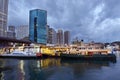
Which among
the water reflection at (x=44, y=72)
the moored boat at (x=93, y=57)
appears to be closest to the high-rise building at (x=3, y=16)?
the moored boat at (x=93, y=57)

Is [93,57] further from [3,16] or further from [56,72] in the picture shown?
[3,16]

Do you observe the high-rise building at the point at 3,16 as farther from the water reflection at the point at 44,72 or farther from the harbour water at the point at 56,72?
the harbour water at the point at 56,72

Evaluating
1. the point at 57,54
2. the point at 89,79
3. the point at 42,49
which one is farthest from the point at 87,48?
the point at 89,79

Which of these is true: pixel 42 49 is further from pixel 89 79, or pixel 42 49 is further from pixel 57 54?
pixel 89 79

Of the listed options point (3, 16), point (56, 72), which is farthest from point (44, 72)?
point (3, 16)

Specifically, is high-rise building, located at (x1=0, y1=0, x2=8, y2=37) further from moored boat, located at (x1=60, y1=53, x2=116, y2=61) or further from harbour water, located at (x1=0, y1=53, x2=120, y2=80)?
harbour water, located at (x1=0, y1=53, x2=120, y2=80)

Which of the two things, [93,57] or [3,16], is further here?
[3,16]

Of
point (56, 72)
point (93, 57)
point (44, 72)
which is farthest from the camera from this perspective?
point (93, 57)

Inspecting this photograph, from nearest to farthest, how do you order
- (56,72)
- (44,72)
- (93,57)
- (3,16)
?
(44,72) < (56,72) < (93,57) < (3,16)

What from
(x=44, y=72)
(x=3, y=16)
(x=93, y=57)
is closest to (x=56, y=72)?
(x=44, y=72)

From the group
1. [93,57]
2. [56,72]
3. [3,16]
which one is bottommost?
[56,72]

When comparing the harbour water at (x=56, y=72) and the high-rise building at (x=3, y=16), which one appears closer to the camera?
the harbour water at (x=56, y=72)

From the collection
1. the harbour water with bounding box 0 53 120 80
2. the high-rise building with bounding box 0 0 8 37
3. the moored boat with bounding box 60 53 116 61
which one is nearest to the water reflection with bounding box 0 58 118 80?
the harbour water with bounding box 0 53 120 80

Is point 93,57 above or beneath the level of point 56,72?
above
